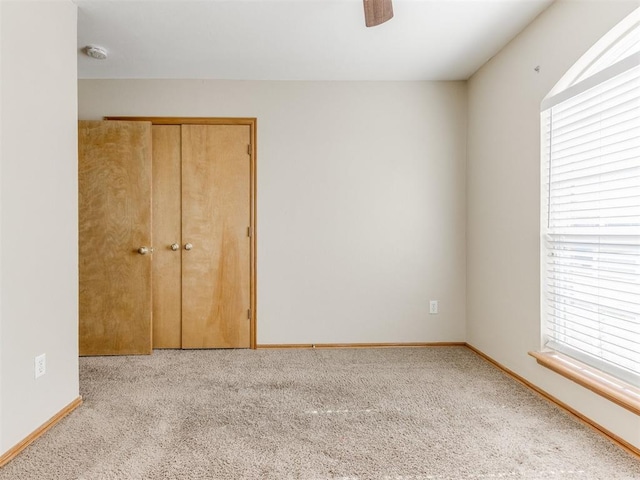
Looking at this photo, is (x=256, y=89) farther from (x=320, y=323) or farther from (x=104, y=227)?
(x=320, y=323)

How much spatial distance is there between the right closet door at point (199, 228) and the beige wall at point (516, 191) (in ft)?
6.49

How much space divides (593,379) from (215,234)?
282 centimetres

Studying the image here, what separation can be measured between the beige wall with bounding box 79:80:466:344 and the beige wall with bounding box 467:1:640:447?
25cm

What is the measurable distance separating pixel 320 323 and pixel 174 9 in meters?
2.57

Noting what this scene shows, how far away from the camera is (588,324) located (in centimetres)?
215

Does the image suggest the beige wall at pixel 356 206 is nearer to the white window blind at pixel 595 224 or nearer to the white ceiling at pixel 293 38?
the white ceiling at pixel 293 38

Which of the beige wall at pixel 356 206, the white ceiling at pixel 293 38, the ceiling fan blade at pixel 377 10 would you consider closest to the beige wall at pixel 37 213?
the white ceiling at pixel 293 38

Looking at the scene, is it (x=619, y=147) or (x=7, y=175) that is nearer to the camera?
(x=7, y=175)

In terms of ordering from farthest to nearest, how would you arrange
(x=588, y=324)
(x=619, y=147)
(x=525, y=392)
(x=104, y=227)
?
(x=104, y=227) < (x=525, y=392) < (x=588, y=324) < (x=619, y=147)

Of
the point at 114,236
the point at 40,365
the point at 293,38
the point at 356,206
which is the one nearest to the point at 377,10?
the point at 293,38

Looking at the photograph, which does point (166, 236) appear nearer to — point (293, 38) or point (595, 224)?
point (293, 38)

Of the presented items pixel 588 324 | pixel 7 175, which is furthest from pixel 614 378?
pixel 7 175

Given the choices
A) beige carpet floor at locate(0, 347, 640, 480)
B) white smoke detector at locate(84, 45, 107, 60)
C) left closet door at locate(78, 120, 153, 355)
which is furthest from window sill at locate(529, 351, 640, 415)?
white smoke detector at locate(84, 45, 107, 60)

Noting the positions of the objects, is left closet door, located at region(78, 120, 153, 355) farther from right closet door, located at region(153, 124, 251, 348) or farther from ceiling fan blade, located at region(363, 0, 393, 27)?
ceiling fan blade, located at region(363, 0, 393, 27)
